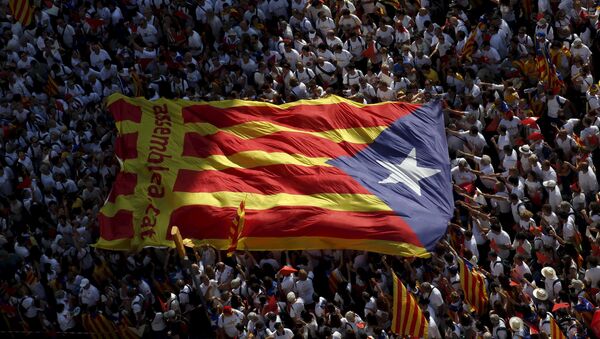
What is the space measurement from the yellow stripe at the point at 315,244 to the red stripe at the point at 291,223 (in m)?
0.10

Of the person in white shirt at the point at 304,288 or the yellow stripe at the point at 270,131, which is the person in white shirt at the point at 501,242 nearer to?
the person in white shirt at the point at 304,288

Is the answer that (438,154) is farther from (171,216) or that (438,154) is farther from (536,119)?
(171,216)

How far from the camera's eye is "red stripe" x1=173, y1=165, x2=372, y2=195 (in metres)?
33.5

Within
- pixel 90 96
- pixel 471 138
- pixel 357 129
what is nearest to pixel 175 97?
pixel 90 96

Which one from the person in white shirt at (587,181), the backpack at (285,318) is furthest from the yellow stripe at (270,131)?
the backpack at (285,318)

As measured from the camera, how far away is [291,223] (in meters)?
32.7

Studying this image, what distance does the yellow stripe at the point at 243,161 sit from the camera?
34.1m

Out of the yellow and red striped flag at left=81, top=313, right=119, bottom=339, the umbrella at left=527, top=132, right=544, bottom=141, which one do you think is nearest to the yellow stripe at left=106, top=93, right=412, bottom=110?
the umbrella at left=527, top=132, right=544, bottom=141

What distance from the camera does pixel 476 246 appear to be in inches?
1262

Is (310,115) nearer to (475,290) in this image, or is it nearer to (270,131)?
(270,131)

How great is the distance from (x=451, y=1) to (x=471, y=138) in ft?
17.1

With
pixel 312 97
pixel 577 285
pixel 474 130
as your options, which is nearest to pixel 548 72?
pixel 474 130

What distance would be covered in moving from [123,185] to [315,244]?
14.2 feet

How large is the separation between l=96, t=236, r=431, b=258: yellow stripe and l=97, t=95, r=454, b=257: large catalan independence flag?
0.06 feet
